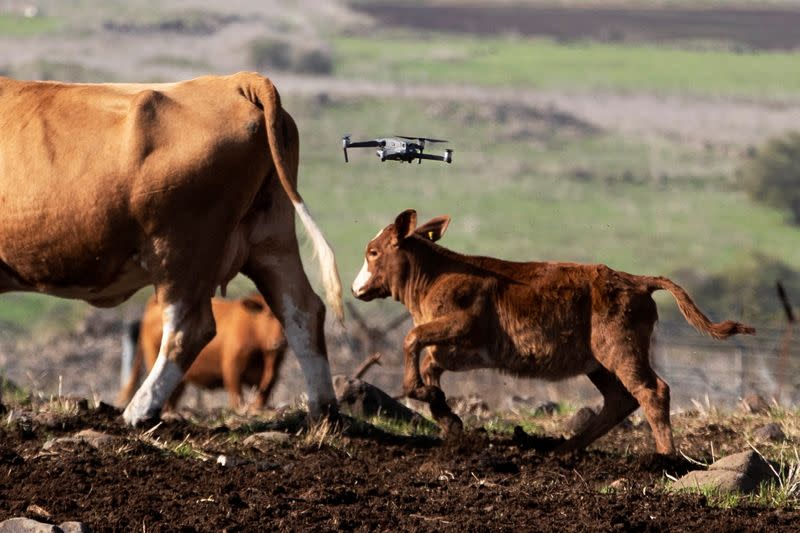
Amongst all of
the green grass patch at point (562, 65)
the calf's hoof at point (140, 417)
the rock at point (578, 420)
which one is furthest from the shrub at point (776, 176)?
the calf's hoof at point (140, 417)

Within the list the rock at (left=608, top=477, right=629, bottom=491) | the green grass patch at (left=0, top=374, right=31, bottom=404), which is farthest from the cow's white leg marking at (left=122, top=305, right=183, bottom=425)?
the rock at (left=608, top=477, right=629, bottom=491)

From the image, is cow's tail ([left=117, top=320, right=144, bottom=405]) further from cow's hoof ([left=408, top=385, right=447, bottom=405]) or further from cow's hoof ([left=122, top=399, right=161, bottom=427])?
cow's hoof ([left=408, top=385, right=447, bottom=405])

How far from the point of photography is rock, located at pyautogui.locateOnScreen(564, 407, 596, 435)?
36.6ft

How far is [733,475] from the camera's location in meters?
8.44

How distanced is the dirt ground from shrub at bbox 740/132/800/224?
6111 cm

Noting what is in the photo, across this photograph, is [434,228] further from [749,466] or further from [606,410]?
[749,466]

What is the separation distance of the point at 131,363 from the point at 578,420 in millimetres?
9792

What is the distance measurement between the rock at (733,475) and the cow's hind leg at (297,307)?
8.98ft

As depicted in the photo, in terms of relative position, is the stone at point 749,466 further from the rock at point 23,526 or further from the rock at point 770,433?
the rock at point 23,526

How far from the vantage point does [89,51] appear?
281ft

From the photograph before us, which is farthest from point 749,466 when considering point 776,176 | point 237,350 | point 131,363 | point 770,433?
point 776,176

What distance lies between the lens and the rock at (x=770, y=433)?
34.9ft

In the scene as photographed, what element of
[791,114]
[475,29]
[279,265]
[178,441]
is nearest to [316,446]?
[178,441]

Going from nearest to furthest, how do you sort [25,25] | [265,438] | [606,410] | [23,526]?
1. [23,526]
2. [265,438]
3. [606,410]
4. [25,25]
